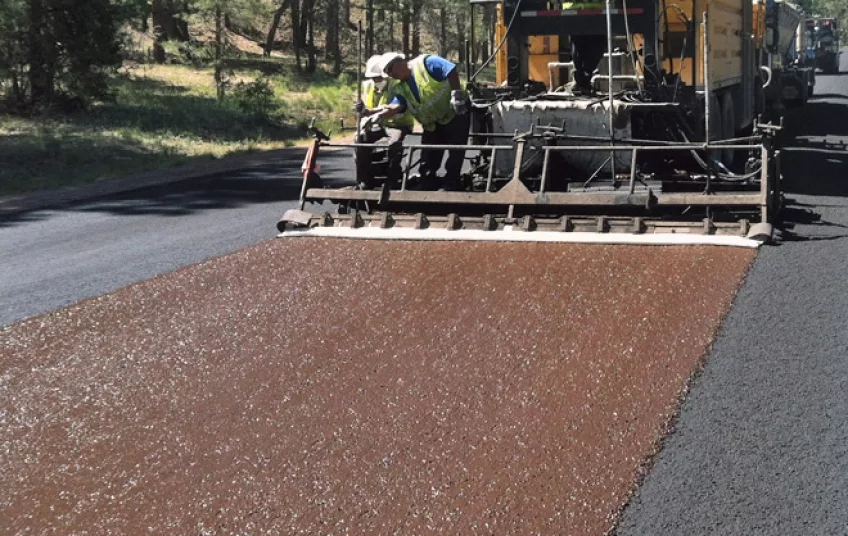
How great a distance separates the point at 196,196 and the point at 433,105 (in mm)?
4224

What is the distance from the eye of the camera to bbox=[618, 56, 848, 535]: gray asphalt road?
3936 mm

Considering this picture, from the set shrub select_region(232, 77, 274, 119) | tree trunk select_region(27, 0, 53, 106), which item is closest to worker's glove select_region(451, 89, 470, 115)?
tree trunk select_region(27, 0, 53, 106)

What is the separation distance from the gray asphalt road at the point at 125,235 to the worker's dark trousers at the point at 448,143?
1580 mm

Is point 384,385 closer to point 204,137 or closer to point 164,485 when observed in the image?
point 164,485

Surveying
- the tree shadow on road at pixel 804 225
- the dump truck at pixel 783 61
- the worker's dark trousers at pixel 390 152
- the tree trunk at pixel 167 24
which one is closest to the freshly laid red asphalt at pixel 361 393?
the tree shadow on road at pixel 804 225

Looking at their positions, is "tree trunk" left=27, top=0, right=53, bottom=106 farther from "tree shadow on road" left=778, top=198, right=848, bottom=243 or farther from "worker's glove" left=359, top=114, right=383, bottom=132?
"tree shadow on road" left=778, top=198, right=848, bottom=243

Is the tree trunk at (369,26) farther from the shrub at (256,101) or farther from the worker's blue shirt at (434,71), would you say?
the worker's blue shirt at (434,71)

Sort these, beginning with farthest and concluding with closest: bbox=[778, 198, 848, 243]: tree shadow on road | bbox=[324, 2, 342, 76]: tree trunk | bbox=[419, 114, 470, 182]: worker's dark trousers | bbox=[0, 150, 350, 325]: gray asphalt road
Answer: bbox=[324, 2, 342, 76]: tree trunk < bbox=[419, 114, 470, 182]: worker's dark trousers < bbox=[778, 198, 848, 243]: tree shadow on road < bbox=[0, 150, 350, 325]: gray asphalt road

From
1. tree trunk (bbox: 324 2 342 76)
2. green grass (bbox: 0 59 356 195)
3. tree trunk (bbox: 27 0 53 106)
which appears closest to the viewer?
green grass (bbox: 0 59 356 195)

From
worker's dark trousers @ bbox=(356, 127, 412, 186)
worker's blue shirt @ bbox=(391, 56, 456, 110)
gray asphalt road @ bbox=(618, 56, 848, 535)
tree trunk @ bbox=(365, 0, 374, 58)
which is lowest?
gray asphalt road @ bbox=(618, 56, 848, 535)

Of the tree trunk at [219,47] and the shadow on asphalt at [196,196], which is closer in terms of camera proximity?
the shadow on asphalt at [196,196]

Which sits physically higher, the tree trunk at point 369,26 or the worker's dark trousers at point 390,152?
the tree trunk at point 369,26

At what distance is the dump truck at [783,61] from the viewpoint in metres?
19.0

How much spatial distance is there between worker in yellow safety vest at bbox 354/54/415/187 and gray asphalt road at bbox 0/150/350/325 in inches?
41.3
